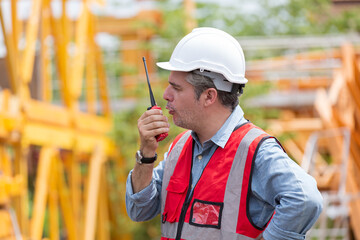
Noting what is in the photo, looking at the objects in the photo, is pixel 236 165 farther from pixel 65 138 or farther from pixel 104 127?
pixel 104 127

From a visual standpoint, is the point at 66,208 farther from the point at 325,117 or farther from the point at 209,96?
the point at 209,96

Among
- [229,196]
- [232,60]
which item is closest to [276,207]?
[229,196]

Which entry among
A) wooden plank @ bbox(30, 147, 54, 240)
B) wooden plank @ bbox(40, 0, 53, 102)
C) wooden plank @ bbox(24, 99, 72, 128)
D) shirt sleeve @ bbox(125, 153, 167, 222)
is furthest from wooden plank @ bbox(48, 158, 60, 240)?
shirt sleeve @ bbox(125, 153, 167, 222)

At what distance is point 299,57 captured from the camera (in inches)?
653

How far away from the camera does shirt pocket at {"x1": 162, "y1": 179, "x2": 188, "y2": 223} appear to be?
2.79 m

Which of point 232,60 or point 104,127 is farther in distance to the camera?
point 104,127

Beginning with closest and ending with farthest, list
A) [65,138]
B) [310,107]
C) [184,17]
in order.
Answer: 1. [65,138]
2. [184,17]
3. [310,107]

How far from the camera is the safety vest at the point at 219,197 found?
262 cm

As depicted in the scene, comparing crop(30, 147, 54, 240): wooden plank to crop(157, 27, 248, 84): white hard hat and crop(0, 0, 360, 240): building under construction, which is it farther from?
crop(157, 27, 248, 84): white hard hat

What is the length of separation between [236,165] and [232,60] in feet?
1.42

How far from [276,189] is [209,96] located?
1.62ft

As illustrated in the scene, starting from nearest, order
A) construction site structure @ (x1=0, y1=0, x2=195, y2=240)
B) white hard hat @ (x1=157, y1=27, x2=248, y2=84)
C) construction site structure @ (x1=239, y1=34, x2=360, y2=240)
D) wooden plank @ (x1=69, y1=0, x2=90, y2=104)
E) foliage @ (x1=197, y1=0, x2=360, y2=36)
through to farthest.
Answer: white hard hat @ (x1=157, y1=27, x2=248, y2=84), construction site structure @ (x1=0, y1=0, x2=195, y2=240), construction site structure @ (x1=239, y1=34, x2=360, y2=240), wooden plank @ (x1=69, y1=0, x2=90, y2=104), foliage @ (x1=197, y1=0, x2=360, y2=36)

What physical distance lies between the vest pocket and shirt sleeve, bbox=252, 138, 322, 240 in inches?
6.6

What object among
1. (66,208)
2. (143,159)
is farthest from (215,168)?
(66,208)
